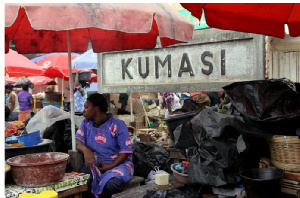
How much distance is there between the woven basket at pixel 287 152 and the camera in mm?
2848

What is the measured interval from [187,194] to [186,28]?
5.66ft

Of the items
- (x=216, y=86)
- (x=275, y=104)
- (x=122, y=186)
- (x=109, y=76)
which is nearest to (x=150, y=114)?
(x=109, y=76)

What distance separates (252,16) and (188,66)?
1.80 m

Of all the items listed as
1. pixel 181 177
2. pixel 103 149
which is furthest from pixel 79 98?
pixel 181 177

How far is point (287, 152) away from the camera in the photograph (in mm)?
2893

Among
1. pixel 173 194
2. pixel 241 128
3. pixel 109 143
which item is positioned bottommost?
pixel 173 194

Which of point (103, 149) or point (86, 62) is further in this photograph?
point (86, 62)

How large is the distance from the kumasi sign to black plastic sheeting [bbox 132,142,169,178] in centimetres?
97

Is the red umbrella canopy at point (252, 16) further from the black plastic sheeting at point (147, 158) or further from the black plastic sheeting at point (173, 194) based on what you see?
the black plastic sheeting at point (147, 158)

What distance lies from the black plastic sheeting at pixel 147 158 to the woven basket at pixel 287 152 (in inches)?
88.3

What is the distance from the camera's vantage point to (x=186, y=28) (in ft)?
11.1

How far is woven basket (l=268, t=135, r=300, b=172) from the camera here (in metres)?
2.85

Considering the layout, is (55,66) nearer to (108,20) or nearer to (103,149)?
(103,149)

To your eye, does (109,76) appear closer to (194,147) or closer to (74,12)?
(194,147)
